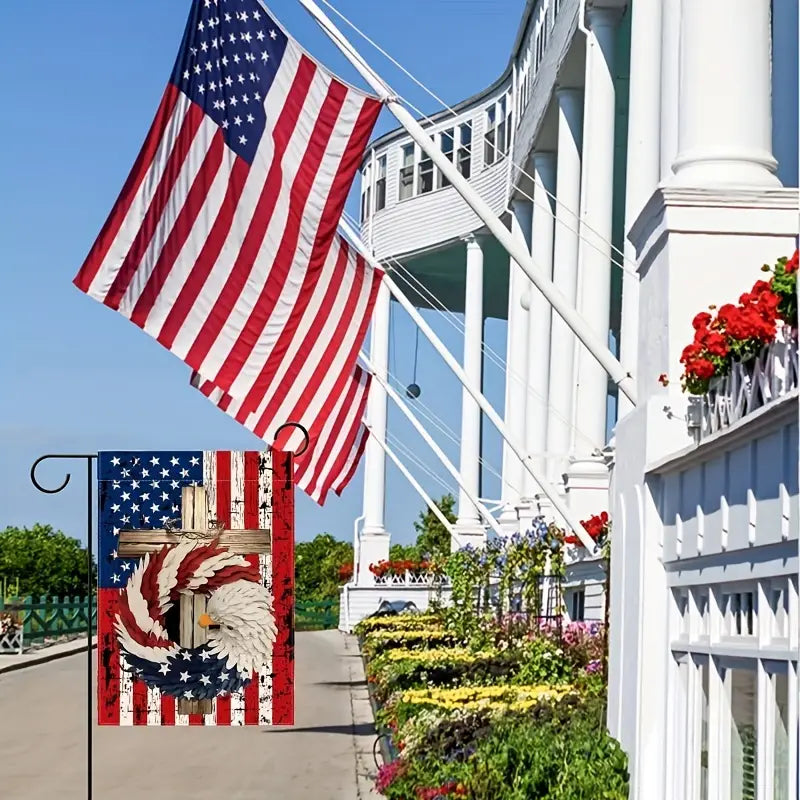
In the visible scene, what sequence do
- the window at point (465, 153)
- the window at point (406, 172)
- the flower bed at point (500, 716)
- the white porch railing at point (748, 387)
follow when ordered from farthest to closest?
1. the window at point (406, 172)
2. the window at point (465, 153)
3. the flower bed at point (500, 716)
4. the white porch railing at point (748, 387)

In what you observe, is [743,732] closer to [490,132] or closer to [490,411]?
[490,411]

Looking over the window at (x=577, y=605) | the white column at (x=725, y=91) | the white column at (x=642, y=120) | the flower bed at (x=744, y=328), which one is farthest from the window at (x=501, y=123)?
the flower bed at (x=744, y=328)

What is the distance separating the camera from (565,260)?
85.8 feet

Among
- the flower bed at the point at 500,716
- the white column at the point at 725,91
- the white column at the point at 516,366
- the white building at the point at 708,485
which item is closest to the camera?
the white building at the point at 708,485

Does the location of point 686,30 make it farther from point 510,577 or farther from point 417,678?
point 510,577

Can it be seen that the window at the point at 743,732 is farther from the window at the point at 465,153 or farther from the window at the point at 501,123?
the window at the point at 465,153

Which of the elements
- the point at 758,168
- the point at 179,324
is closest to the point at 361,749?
the point at 179,324

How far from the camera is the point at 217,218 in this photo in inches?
515

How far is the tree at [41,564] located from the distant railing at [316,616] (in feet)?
79.0

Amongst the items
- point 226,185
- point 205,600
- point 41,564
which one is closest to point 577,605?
point 226,185

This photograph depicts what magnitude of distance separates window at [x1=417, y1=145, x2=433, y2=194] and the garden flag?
115ft

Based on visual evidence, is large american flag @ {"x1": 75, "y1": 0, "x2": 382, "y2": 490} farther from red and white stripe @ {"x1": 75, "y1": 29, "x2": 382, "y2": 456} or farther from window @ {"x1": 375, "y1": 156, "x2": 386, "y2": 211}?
window @ {"x1": 375, "y1": 156, "x2": 386, "y2": 211}

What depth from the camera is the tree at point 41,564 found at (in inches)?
3339

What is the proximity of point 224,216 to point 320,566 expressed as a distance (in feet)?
231
